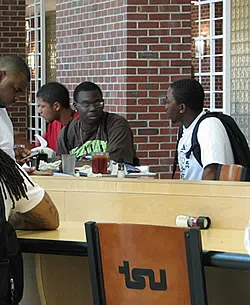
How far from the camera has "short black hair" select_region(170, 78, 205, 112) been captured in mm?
5992

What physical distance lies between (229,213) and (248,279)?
34 centimetres

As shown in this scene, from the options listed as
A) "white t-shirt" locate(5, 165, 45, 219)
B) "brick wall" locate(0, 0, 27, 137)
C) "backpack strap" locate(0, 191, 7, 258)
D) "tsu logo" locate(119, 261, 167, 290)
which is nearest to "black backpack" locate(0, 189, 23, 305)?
"backpack strap" locate(0, 191, 7, 258)

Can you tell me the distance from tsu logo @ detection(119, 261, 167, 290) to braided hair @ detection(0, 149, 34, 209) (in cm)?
58

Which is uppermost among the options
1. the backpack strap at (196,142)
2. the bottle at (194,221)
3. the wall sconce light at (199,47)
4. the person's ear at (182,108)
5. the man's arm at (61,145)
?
the wall sconce light at (199,47)

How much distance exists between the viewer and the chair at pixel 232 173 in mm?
5000

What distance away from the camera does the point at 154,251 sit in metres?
3.49

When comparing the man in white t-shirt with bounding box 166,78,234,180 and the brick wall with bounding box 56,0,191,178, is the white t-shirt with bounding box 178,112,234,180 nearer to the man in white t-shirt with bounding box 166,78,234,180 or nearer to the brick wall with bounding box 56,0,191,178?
the man in white t-shirt with bounding box 166,78,234,180

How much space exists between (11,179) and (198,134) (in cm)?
220

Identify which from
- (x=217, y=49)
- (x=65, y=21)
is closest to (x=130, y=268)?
(x=65, y=21)

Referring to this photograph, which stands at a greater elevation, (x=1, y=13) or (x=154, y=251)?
(x=1, y=13)

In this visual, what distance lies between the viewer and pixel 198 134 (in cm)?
571

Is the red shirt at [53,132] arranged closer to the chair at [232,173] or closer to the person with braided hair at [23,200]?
the chair at [232,173]

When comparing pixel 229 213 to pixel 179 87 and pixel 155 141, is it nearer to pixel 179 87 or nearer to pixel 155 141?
pixel 179 87

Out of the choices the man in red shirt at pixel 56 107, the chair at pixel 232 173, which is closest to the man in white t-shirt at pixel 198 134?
the chair at pixel 232 173
